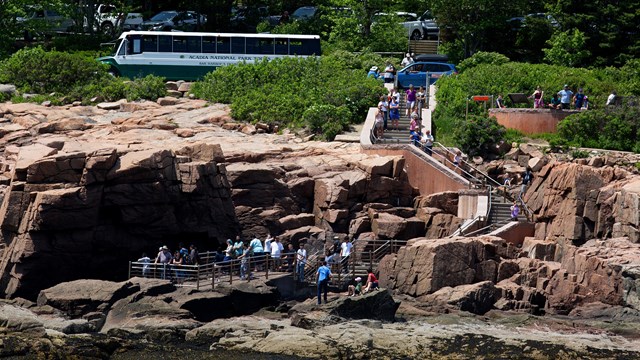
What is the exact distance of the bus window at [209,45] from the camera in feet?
225

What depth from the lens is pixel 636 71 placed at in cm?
6456

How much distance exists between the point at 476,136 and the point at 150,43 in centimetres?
1815

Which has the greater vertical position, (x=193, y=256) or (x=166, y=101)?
(x=166, y=101)

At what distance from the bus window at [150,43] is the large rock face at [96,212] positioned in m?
18.6

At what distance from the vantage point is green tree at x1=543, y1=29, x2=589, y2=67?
67500 millimetres

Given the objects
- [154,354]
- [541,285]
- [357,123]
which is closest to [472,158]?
[357,123]

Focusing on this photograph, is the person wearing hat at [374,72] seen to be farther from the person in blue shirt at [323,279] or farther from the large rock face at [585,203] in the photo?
the person in blue shirt at [323,279]

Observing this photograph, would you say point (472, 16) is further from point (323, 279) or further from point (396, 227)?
point (323, 279)

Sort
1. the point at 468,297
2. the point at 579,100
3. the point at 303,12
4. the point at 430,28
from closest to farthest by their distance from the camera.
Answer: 1. the point at 468,297
2. the point at 579,100
3. the point at 430,28
4. the point at 303,12

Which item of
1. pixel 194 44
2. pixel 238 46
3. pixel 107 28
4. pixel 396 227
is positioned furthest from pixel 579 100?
pixel 107 28

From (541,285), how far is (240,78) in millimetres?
21460

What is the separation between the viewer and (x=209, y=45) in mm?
68625

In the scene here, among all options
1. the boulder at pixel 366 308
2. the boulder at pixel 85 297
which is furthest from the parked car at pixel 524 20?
the boulder at pixel 85 297

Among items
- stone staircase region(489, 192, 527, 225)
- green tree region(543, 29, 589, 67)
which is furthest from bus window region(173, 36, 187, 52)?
stone staircase region(489, 192, 527, 225)
